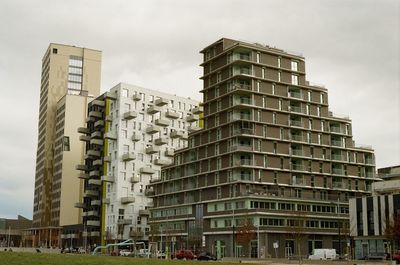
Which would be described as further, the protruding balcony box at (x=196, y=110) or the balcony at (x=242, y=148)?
the protruding balcony box at (x=196, y=110)

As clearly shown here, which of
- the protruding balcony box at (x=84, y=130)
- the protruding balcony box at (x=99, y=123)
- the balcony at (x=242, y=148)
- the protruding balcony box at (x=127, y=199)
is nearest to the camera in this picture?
the balcony at (x=242, y=148)

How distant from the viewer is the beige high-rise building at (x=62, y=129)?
7057 inches

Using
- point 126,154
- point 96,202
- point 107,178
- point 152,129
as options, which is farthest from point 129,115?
point 96,202

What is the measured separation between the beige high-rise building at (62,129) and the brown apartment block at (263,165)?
65641mm

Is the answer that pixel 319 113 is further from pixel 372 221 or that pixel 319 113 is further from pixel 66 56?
pixel 66 56

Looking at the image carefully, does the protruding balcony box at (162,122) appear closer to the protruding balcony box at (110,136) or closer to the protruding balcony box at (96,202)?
the protruding balcony box at (110,136)

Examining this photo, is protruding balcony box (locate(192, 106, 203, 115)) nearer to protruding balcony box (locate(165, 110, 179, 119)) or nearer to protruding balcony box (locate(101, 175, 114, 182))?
protruding balcony box (locate(165, 110, 179, 119))

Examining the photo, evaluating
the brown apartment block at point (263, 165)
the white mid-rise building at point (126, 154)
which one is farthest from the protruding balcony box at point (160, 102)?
the brown apartment block at point (263, 165)

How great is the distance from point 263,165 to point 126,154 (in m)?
45.1

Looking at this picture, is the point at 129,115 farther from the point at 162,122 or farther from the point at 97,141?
the point at 97,141

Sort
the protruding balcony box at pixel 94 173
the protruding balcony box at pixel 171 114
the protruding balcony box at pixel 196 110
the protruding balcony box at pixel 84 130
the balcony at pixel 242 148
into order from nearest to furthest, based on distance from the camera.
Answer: the balcony at pixel 242 148, the protruding balcony box at pixel 94 173, the protruding balcony box at pixel 171 114, the protruding balcony box at pixel 84 130, the protruding balcony box at pixel 196 110

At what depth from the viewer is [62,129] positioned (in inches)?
7239

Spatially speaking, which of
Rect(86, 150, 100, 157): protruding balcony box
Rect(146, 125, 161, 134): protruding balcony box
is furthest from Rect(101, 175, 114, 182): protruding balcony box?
Rect(146, 125, 161, 134): protruding balcony box

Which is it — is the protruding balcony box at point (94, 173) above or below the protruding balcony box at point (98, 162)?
below
